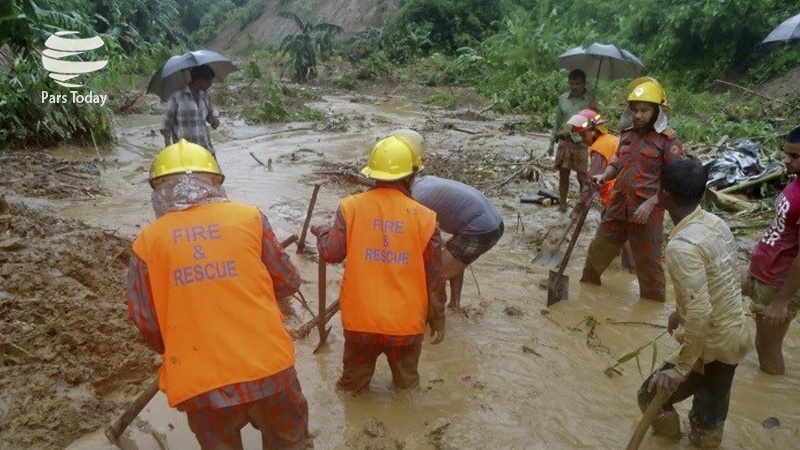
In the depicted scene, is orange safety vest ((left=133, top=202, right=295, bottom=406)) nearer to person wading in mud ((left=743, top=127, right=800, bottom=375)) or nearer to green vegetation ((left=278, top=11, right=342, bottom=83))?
person wading in mud ((left=743, top=127, right=800, bottom=375))

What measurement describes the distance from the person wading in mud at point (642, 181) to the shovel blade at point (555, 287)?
0.46 meters

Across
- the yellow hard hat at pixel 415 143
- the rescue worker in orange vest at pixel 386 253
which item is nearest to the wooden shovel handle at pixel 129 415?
the rescue worker in orange vest at pixel 386 253

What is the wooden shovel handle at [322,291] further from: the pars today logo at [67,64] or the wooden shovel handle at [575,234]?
the pars today logo at [67,64]

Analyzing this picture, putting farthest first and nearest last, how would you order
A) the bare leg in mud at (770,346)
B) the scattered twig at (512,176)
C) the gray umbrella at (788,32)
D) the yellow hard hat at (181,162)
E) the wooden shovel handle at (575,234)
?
the scattered twig at (512,176) < the gray umbrella at (788,32) < the wooden shovel handle at (575,234) < the bare leg in mud at (770,346) < the yellow hard hat at (181,162)

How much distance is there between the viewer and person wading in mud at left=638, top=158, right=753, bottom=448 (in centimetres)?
263

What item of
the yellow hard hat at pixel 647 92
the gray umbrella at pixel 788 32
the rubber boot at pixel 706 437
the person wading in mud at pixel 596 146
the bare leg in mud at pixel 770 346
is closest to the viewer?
the rubber boot at pixel 706 437

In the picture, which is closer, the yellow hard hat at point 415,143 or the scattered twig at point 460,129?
the yellow hard hat at point 415,143

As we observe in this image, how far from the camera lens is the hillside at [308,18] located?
33.6 metres

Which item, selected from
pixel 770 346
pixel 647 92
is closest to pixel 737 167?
pixel 647 92

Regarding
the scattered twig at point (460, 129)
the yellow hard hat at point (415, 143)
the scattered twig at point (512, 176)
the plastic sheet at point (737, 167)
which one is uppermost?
the yellow hard hat at point (415, 143)

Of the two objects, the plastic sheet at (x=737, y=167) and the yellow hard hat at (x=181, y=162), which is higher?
the yellow hard hat at (x=181, y=162)

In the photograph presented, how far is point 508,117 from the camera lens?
16.2m

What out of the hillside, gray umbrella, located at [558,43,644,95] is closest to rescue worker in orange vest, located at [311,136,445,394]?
gray umbrella, located at [558,43,644,95]

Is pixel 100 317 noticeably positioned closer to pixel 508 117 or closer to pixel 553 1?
pixel 508 117
